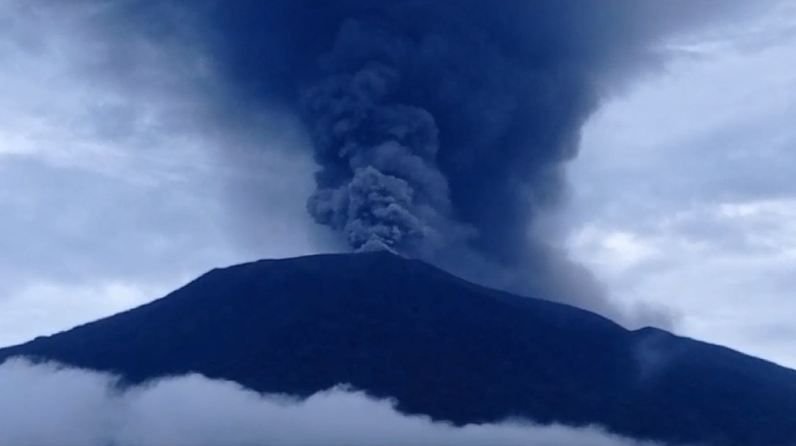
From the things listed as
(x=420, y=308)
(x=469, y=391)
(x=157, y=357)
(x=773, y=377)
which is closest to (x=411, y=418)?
(x=469, y=391)

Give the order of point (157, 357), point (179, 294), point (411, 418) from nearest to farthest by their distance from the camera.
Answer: point (411, 418) < point (157, 357) < point (179, 294)

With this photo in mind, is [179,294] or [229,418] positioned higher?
[179,294]

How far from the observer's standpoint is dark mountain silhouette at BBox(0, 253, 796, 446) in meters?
98.0

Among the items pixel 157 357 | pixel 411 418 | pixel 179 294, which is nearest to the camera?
pixel 411 418

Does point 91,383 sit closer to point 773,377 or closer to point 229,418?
point 229,418

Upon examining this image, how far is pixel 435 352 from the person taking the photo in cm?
10200

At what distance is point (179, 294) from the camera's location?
110750 mm

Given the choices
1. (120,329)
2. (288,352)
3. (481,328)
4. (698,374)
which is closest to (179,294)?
(120,329)

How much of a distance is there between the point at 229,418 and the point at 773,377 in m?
34.4

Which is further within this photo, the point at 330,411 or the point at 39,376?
the point at 39,376

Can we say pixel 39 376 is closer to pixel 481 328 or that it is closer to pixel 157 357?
pixel 157 357

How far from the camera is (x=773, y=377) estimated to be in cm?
10550

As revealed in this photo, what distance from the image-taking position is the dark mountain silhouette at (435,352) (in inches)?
3858

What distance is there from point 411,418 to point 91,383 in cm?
2115
